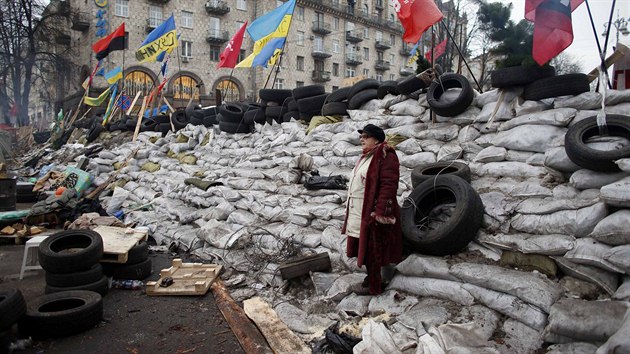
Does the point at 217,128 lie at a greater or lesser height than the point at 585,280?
greater

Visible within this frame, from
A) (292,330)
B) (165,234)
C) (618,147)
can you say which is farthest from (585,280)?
(165,234)

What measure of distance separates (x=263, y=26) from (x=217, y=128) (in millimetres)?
2655

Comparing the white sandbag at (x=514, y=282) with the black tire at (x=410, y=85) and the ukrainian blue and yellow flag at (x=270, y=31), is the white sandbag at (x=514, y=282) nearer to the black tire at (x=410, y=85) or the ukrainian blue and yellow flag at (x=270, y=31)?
the black tire at (x=410, y=85)

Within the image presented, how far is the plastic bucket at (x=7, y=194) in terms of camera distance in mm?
7221

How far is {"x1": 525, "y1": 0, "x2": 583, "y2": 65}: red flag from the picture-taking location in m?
4.15

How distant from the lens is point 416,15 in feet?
17.3

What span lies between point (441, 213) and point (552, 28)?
237 cm

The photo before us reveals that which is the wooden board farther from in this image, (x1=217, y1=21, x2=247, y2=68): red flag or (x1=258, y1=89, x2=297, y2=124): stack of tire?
(x1=217, y1=21, x2=247, y2=68): red flag

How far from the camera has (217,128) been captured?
935 centimetres

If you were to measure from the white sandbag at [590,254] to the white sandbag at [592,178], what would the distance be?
0.67m

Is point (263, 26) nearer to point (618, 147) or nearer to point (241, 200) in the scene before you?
point (241, 200)

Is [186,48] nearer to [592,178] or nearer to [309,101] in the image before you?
[309,101]

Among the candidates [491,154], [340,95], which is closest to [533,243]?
[491,154]

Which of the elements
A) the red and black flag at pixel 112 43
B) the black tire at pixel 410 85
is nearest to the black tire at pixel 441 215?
the black tire at pixel 410 85
